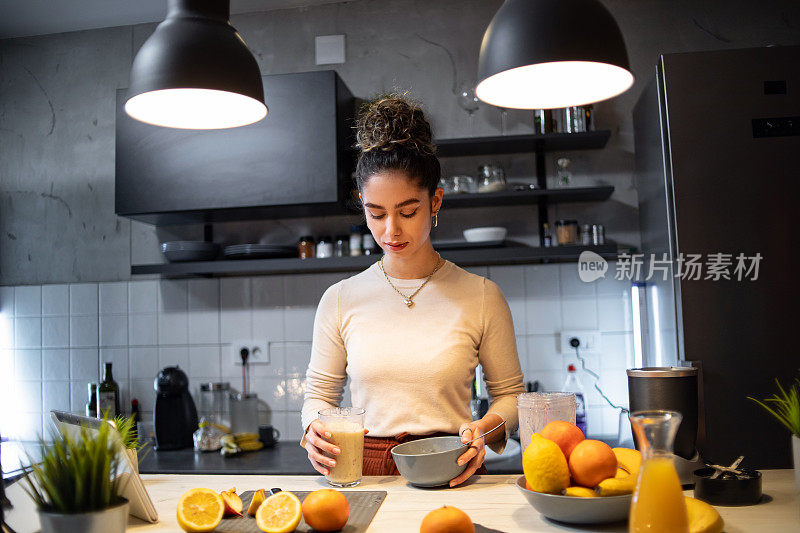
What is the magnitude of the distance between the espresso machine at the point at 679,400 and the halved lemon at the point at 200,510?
30.6 inches

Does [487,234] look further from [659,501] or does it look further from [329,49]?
[659,501]

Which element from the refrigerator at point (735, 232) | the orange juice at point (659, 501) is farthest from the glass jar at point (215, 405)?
the orange juice at point (659, 501)

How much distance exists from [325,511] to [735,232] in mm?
1896

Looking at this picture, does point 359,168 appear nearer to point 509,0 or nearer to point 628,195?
point 509,0

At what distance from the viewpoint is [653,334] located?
268cm

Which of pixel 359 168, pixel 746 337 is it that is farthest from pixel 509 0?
pixel 746 337

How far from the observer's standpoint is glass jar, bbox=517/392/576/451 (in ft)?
4.09

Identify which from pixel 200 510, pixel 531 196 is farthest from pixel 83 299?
pixel 200 510

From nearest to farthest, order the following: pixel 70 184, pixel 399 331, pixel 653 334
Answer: pixel 399 331
pixel 653 334
pixel 70 184

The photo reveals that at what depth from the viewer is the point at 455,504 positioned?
1170 millimetres

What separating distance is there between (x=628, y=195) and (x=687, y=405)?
1.87m

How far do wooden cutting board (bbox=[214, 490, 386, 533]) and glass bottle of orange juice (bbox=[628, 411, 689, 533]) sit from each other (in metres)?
0.44

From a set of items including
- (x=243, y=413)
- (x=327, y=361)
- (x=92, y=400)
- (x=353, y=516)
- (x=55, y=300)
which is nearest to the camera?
(x=353, y=516)

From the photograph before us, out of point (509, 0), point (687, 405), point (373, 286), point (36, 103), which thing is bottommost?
point (687, 405)
